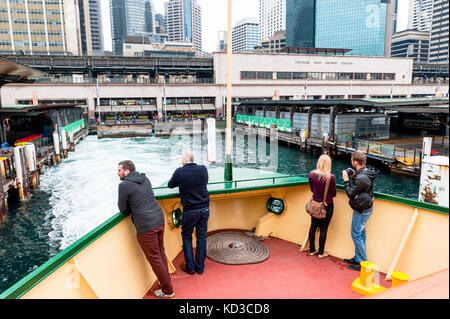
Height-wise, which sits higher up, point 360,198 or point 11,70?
point 11,70

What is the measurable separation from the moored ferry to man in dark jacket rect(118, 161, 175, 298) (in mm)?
321

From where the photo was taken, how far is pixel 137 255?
4.64m

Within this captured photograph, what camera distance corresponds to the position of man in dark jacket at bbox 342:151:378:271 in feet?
15.7

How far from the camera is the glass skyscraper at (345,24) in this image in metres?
121

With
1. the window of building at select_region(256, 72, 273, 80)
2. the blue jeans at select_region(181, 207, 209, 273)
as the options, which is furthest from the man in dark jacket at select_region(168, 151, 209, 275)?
the window of building at select_region(256, 72, 273, 80)

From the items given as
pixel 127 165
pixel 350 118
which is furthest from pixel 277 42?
pixel 127 165

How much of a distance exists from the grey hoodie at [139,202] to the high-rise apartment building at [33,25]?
13282 centimetres

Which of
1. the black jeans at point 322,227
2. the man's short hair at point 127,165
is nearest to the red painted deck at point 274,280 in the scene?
the black jeans at point 322,227

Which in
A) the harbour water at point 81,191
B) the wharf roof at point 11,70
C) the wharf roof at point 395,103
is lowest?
the harbour water at point 81,191

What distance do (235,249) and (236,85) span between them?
64.1 metres

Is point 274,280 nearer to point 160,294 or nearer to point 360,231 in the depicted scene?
point 360,231

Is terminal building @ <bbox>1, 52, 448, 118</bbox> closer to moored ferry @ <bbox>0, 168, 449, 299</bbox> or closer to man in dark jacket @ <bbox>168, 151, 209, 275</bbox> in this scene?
moored ferry @ <bbox>0, 168, 449, 299</bbox>

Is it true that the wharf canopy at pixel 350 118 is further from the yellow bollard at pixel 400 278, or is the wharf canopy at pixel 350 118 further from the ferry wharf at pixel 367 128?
the yellow bollard at pixel 400 278

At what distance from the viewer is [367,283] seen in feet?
14.5
